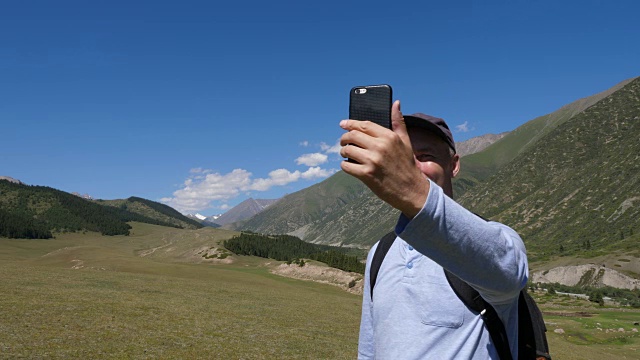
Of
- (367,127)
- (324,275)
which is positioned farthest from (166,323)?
(324,275)

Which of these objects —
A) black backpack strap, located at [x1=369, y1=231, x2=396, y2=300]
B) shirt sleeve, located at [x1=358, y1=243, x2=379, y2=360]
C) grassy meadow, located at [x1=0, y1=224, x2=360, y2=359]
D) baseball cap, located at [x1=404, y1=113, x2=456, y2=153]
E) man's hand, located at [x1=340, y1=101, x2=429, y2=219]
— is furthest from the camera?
grassy meadow, located at [x1=0, y1=224, x2=360, y2=359]

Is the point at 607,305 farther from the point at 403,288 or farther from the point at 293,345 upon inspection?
the point at 403,288

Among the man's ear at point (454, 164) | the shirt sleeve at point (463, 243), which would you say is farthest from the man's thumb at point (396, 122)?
the man's ear at point (454, 164)

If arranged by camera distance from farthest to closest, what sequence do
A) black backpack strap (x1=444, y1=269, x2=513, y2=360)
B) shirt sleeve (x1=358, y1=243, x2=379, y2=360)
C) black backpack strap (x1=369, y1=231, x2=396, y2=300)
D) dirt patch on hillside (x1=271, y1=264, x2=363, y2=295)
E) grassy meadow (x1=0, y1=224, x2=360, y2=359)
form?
dirt patch on hillside (x1=271, y1=264, x2=363, y2=295) < grassy meadow (x1=0, y1=224, x2=360, y2=359) < shirt sleeve (x1=358, y1=243, x2=379, y2=360) < black backpack strap (x1=369, y1=231, x2=396, y2=300) < black backpack strap (x1=444, y1=269, x2=513, y2=360)

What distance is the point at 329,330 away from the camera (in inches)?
1046

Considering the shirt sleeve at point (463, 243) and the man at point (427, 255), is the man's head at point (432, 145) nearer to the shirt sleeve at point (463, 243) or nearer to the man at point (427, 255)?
the man at point (427, 255)

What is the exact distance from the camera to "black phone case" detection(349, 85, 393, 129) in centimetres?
196

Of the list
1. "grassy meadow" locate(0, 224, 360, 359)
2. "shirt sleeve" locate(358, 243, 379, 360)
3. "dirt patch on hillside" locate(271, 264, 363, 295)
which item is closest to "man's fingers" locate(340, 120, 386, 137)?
"shirt sleeve" locate(358, 243, 379, 360)

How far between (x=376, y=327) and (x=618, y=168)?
765ft

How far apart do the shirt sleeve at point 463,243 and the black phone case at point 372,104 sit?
0.40m

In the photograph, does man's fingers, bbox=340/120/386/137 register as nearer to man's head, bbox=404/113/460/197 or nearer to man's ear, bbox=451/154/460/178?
man's head, bbox=404/113/460/197

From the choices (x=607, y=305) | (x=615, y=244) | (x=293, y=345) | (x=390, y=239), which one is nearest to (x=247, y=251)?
(x=607, y=305)

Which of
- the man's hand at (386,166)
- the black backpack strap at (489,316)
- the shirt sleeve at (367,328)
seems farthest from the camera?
the shirt sleeve at (367,328)

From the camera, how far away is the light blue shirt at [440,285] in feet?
6.23
